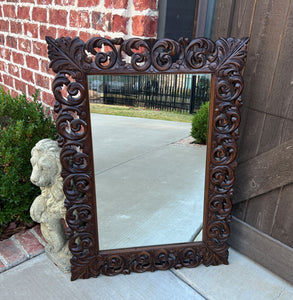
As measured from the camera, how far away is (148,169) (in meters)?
2.05

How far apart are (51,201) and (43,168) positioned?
269 millimetres

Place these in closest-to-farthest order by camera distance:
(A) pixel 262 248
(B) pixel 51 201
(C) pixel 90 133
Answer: (C) pixel 90 133
(B) pixel 51 201
(A) pixel 262 248

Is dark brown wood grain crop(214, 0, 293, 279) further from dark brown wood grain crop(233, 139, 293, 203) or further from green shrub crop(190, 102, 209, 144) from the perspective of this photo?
green shrub crop(190, 102, 209, 144)

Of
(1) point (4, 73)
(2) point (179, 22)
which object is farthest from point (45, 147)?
(1) point (4, 73)

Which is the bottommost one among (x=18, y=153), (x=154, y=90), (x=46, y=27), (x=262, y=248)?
(x=262, y=248)

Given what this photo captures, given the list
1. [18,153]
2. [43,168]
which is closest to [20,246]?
[18,153]

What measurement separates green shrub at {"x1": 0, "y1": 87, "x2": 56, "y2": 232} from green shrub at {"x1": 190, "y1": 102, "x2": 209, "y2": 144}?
1.17m

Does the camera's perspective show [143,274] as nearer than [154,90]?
No

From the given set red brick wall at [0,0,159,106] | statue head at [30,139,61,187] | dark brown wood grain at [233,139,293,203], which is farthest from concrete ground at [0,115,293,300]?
red brick wall at [0,0,159,106]

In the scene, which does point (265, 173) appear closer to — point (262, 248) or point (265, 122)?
point (265, 122)

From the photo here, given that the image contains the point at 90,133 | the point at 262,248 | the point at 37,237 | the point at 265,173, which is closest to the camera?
the point at 90,133

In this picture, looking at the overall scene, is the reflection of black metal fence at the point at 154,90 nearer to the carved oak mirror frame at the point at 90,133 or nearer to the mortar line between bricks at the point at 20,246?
the carved oak mirror frame at the point at 90,133

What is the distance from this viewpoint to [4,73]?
10.6ft

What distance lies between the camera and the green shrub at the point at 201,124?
5.93ft
